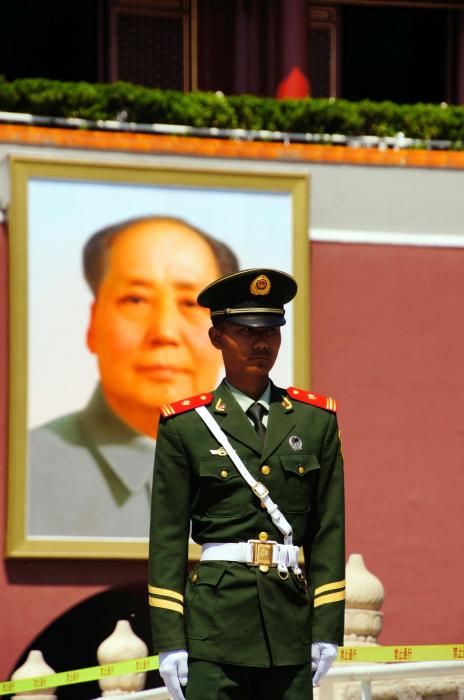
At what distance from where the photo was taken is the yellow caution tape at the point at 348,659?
30.8ft

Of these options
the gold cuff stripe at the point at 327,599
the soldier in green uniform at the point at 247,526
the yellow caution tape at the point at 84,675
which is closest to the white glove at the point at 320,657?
the soldier in green uniform at the point at 247,526

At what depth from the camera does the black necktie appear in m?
6.18

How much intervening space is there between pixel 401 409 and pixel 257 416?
33.4ft

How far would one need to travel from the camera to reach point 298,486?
611cm

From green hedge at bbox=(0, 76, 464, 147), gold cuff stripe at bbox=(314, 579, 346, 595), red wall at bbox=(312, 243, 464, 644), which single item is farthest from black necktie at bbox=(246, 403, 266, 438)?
green hedge at bbox=(0, 76, 464, 147)

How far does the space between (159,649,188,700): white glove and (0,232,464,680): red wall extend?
Answer: 9.97 meters

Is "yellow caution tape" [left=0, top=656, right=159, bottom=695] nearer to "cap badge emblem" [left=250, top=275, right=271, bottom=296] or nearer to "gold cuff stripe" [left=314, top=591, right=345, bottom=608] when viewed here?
"gold cuff stripe" [left=314, top=591, right=345, bottom=608]

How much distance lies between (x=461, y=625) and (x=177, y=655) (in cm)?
1045

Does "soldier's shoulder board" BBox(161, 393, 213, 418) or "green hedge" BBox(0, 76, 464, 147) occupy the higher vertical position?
"green hedge" BBox(0, 76, 464, 147)

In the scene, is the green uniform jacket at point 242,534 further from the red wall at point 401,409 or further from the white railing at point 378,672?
the red wall at point 401,409

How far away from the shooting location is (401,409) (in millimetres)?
16266

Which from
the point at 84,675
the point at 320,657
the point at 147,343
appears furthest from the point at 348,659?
the point at 147,343

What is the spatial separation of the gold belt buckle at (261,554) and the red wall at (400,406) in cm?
990

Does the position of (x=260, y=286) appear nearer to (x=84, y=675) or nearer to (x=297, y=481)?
(x=297, y=481)
